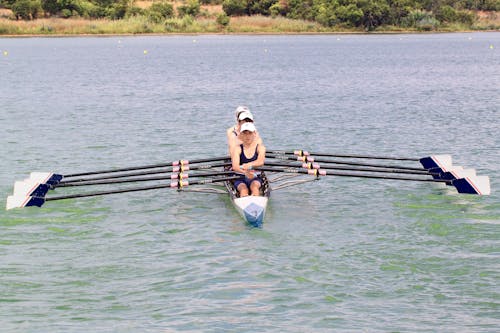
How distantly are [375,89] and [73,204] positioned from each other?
101 ft

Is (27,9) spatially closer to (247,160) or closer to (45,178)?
(45,178)

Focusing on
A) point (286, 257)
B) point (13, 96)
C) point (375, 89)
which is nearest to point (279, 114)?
point (375, 89)

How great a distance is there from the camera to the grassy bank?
105 metres

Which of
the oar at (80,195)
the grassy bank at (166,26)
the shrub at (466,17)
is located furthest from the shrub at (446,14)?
the oar at (80,195)

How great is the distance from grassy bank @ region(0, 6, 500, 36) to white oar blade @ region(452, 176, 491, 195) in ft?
296

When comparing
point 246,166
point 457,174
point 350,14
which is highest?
point 350,14

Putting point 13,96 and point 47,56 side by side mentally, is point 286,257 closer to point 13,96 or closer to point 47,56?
point 13,96

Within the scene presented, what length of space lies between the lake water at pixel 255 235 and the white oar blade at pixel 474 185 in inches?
10.8

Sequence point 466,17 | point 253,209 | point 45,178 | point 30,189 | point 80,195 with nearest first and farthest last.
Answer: point 253,209, point 80,195, point 30,189, point 45,178, point 466,17

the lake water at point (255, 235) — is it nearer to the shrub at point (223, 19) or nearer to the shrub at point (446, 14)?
the shrub at point (223, 19)

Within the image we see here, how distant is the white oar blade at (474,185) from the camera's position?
61.4ft

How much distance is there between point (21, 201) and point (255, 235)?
17.9 ft

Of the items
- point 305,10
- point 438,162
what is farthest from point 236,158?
point 305,10

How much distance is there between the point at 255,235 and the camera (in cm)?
1627
